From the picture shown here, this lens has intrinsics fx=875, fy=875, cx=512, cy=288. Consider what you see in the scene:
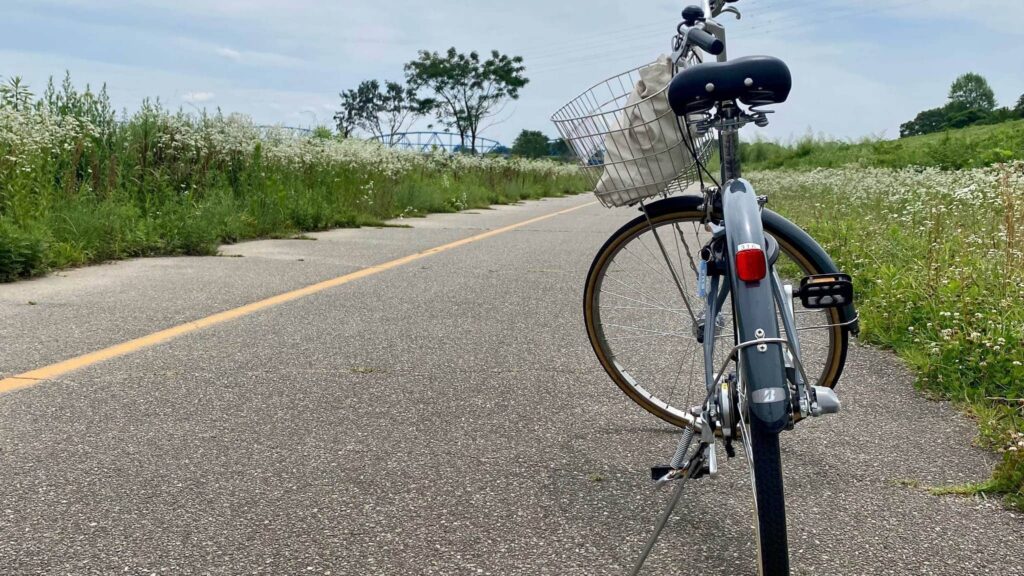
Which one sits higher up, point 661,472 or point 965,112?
point 965,112

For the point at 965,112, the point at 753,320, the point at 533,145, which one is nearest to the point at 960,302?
the point at 753,320

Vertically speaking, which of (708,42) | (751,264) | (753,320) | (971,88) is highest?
(971,88)

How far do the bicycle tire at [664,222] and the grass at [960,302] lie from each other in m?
0.61

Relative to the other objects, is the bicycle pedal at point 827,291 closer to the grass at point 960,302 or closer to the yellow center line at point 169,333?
the grass at point 960,302

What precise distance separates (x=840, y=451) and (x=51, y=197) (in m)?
7.77

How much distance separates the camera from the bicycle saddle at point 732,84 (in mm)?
2217

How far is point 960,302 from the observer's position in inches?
185

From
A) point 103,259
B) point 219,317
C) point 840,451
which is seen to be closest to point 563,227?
point 103,259

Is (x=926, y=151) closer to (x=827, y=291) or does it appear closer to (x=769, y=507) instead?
(x=827, y=291)

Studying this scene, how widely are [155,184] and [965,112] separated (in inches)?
1827

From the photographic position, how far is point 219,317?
18.2ft

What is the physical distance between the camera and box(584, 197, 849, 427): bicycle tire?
9.46 ft

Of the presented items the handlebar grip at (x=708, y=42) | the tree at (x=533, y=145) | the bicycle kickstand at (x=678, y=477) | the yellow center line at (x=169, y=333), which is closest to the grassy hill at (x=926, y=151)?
the yellow center line at (x=169, y=333)

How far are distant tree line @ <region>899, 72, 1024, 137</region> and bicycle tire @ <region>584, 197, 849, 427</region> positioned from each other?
36.8 metres
